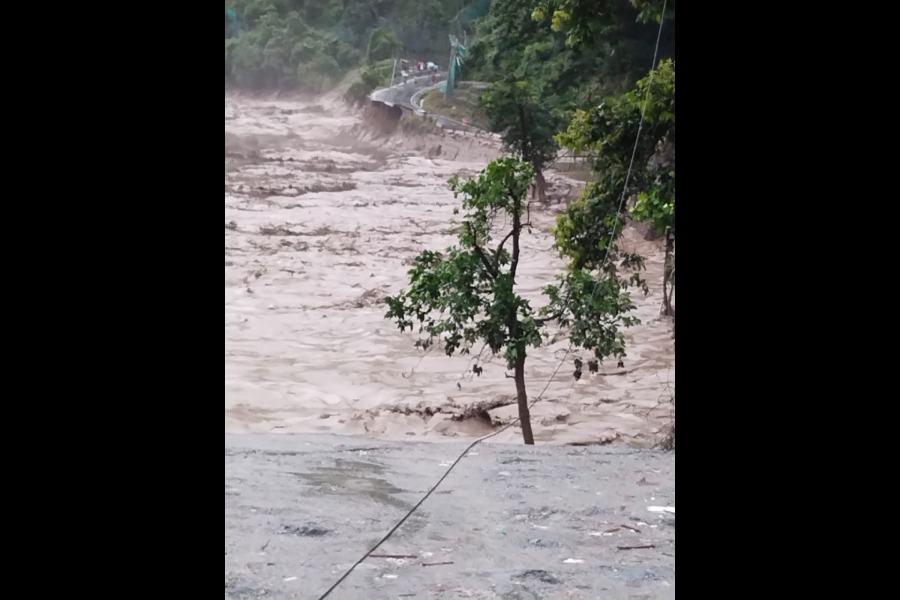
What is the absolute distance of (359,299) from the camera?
686 centimetres

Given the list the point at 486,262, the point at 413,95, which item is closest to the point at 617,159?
the point at 486,262

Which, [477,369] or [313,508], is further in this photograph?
[477,369]

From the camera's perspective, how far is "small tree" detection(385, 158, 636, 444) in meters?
5.79

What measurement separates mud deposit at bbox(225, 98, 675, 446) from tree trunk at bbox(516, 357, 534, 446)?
8 centimetres

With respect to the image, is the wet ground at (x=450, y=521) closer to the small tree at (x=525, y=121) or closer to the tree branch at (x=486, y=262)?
the tree branch at (x=486, y=262)

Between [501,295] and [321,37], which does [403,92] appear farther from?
[501,295]

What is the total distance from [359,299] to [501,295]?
134 cm

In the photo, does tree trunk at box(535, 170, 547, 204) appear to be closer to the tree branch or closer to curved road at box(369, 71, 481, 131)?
the tree branch

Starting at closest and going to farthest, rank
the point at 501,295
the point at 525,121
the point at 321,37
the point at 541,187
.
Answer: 1. the point at 501,295
2. the point at 541,187
3. the point at 525,121
4. the point at 321,37
